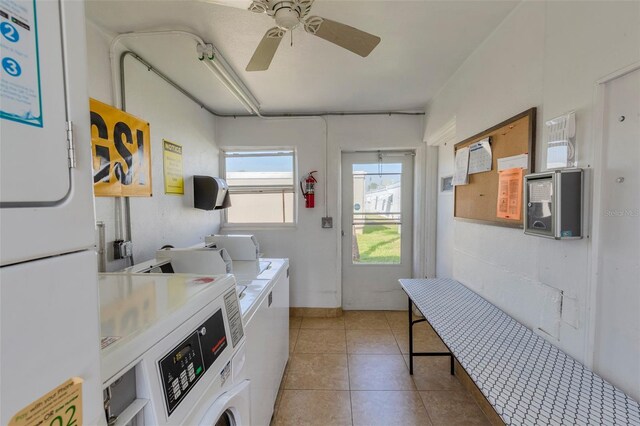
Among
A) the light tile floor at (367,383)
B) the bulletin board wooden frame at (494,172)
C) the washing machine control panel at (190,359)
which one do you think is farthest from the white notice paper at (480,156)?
the washing machine control panel at (190,359)

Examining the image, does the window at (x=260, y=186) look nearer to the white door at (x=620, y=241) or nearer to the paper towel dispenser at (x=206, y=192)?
the paper towel dispenser at (x=206, y=192)

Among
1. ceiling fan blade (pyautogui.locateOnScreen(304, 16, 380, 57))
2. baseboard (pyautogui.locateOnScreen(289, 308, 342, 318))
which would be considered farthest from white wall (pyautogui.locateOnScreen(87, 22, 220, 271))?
baseboard (pyautogui.locateOnScreen(289, 308, 342, 318))

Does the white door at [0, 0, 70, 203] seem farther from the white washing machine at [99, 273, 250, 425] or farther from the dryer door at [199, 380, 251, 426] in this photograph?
the dryer door at [199, 380, 251, 426]

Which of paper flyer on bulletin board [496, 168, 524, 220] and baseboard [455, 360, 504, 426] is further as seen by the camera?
baseboard [455, 360, 504, 426]

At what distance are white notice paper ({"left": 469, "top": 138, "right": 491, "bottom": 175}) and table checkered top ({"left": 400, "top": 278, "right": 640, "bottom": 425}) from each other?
0.92 metres

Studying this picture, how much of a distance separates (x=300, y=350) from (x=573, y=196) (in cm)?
240

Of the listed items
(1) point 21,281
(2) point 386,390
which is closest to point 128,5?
(1) point 21,281

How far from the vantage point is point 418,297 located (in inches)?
75.9

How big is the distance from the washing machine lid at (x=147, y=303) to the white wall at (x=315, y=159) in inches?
85.6

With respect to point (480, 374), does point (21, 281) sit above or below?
above

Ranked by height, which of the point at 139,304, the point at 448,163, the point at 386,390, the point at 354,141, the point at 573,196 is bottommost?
the point at 386,390

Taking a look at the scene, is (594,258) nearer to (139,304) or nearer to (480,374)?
(480,374)

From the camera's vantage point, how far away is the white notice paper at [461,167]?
2055mm

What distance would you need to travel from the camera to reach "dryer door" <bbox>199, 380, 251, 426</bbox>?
0.85 metres
